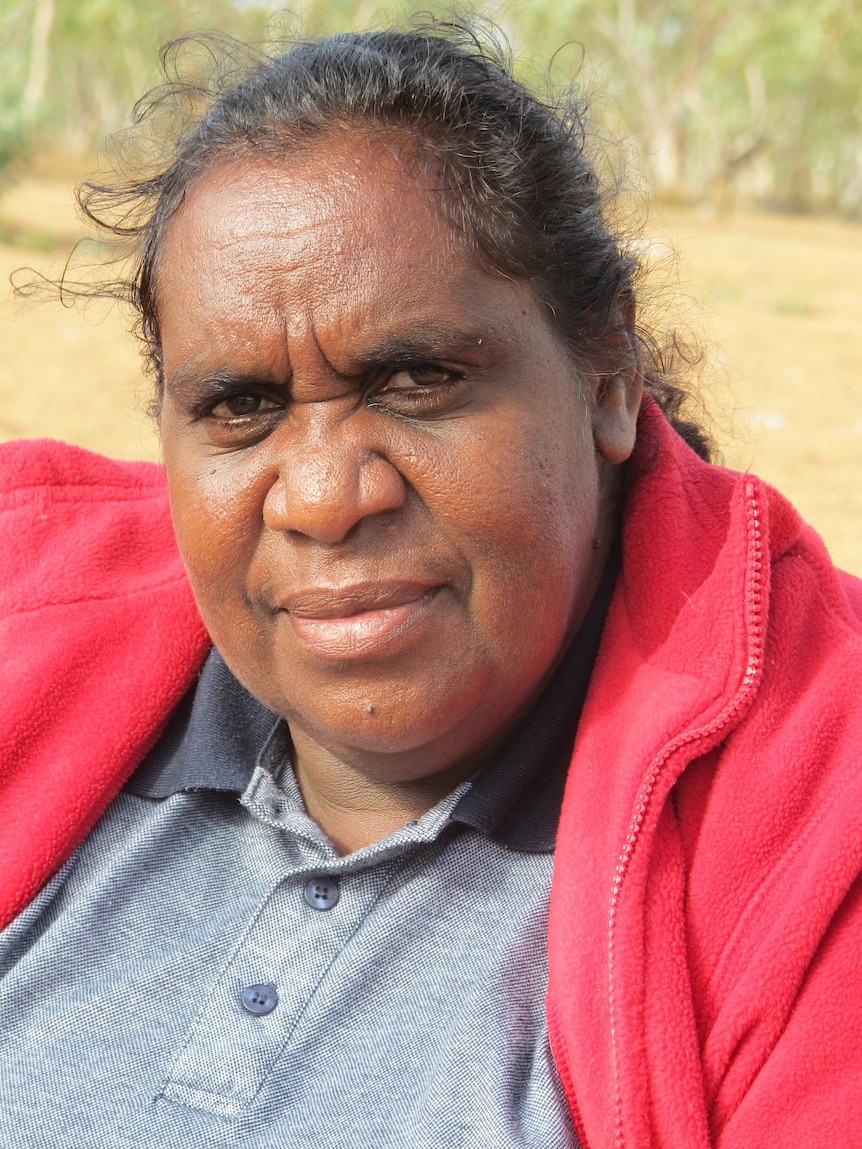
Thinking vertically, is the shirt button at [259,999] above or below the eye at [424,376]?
below

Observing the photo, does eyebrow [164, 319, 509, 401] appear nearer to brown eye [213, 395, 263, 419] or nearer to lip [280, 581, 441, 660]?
brown eye [213, 395, 263, 419]

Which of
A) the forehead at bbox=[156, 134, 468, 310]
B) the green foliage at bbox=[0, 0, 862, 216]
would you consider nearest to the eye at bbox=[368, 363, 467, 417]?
the forehead at bbox=[156, 134, 468, 310]

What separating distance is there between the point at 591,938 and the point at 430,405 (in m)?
0.68

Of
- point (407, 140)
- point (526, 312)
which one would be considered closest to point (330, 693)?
point (526, 312)

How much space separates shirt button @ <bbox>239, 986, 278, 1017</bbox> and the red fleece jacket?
1.28 ft

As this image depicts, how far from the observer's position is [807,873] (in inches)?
57.4

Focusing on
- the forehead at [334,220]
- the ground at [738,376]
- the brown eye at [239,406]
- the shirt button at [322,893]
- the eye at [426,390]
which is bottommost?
the ground at [738,376]

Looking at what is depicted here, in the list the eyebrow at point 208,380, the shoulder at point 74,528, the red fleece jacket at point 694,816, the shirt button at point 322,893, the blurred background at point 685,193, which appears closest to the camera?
the red fleece jacket at point 694,816

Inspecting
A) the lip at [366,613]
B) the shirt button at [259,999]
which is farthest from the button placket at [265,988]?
the lip at [366,613]

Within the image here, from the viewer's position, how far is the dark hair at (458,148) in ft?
5.48

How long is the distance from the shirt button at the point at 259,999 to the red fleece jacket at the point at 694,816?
39cm

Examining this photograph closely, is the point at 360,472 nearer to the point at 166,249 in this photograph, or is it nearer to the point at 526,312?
the point at 526,312

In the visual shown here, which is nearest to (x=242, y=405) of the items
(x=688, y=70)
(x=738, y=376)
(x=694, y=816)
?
(x=694, y=816)

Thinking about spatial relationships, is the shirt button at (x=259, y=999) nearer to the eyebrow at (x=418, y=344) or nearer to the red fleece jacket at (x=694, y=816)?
the red fleece jacket at (x=694, y=816)
